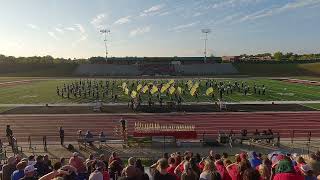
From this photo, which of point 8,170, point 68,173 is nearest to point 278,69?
point 8,170

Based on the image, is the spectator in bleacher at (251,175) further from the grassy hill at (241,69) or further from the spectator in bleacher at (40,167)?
the grassy hill at (241,69)

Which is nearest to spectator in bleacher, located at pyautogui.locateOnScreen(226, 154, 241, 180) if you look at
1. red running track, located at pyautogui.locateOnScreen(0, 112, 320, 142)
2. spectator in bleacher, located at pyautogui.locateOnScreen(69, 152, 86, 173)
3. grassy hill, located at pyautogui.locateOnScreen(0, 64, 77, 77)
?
spectator in bleacher, located at pyautogui.locateOnScreen(69, 152, 86, 173)

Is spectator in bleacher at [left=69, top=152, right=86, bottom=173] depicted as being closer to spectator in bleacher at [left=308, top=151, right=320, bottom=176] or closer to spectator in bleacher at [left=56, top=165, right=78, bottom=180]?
spectator in bleacher at [left=56, top=165, right=78, bottom=180]

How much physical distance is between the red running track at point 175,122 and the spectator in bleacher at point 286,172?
16022 millimetres

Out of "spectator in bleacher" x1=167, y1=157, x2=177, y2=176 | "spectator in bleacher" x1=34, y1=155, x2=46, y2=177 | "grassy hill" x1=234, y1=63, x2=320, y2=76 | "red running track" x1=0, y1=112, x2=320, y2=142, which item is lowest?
"red running track" x1=0, y1=112, x2=320, y2=142

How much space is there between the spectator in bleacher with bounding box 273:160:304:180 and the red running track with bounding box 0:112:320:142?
16.0 metres

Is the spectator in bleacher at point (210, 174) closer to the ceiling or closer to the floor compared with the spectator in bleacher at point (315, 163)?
closer to the ceiling

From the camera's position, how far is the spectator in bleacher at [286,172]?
714 centimetres

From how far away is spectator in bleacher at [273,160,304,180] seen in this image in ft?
23.4

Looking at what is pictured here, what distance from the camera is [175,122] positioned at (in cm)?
2747

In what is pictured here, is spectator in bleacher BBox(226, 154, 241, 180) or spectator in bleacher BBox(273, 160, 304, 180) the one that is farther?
spectator in bleacher BBox(226, 154, 241, 180)

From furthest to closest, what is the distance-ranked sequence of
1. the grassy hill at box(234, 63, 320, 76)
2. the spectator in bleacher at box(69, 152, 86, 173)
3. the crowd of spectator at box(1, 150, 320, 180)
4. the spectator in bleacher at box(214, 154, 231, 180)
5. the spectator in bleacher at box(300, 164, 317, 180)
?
the grassy hill at box(234, 63, 320, 76) → the spectator in bleacher at box(69, 152, 86, 173) → the spectator in bleacher at box(214, 154, 231, 180) → the spectator in bleacher at box(300, 164, 317, 180) → the crowd of spectator at box(1, 150, 320, 180)

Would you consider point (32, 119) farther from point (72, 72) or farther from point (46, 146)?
point (72, 72)

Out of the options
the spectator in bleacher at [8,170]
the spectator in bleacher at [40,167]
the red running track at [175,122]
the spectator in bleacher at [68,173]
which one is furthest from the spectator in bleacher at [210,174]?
the red running track at [175,122]
